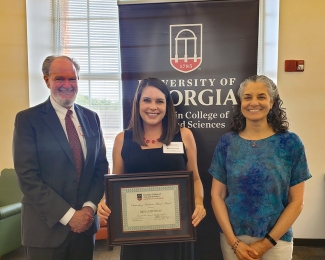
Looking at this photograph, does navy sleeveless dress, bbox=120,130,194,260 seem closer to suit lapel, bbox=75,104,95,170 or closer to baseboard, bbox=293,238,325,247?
suit lapel, bbox=75,104,95,170

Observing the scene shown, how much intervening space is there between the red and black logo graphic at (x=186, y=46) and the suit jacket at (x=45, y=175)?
1.07 meters

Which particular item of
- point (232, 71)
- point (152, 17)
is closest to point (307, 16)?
point (232, 71)

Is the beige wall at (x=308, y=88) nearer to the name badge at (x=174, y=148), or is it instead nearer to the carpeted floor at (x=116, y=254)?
the carpeted floor at (x=116, y=254)

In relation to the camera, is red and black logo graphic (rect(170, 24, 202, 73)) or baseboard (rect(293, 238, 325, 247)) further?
baseboard (rect(293, 238, 325, 247))

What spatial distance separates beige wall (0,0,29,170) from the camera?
3.21 m

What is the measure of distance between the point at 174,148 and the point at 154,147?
125 mm

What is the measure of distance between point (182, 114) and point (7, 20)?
2.55m

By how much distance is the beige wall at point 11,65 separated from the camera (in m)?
3.21

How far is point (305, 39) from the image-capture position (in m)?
3.00

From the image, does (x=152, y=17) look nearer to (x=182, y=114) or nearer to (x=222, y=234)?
(x=182, y=114)

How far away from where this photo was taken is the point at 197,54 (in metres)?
2.19

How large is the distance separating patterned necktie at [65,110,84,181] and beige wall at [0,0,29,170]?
2.00 m

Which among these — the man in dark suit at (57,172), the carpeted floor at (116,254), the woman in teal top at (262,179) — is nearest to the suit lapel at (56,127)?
the man in dark suit at (57,172)

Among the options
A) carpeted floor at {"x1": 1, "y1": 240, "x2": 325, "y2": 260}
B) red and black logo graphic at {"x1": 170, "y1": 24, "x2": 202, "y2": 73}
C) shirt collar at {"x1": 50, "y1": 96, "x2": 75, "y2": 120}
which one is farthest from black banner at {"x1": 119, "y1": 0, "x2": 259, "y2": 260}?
carpeted floor at {"x1": 1, "y1": 240, "x2": 325, "y2": 260}
